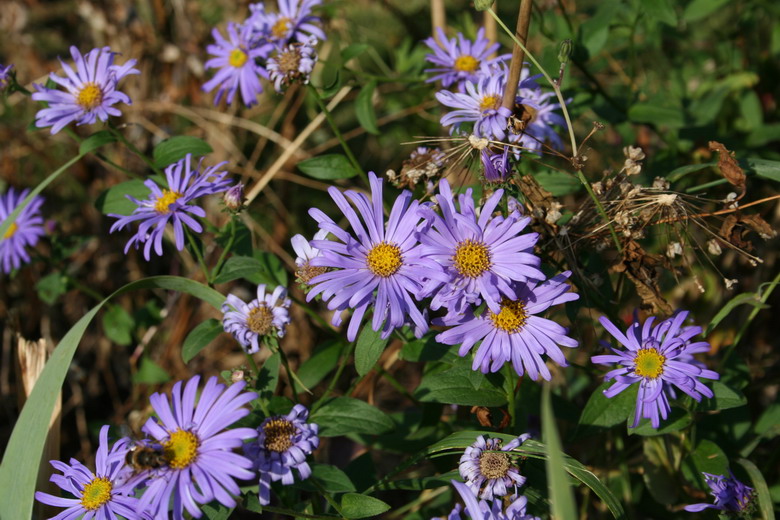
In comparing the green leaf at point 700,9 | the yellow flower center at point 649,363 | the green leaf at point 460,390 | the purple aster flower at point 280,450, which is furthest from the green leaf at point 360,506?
the green leaf at point 700,9

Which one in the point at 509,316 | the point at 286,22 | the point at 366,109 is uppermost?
the point at 286,22

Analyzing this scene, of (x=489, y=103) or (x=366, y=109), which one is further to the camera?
(x=366, y=109)

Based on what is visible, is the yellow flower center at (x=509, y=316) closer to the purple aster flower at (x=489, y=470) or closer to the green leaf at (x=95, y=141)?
the purple aster flower at (x=489, y=470)

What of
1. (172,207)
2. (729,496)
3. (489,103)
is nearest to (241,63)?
(172,207)

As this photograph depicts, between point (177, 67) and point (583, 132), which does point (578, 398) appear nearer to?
point (583, 132)

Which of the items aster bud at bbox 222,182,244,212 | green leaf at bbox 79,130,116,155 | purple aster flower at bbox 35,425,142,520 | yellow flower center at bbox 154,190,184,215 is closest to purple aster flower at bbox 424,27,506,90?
aster bud at bbox 222,182,244,212

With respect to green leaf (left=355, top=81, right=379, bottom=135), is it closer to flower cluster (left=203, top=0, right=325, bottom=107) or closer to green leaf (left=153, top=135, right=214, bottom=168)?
flower cluster (left=203, top=0, right=325, bottom=107)

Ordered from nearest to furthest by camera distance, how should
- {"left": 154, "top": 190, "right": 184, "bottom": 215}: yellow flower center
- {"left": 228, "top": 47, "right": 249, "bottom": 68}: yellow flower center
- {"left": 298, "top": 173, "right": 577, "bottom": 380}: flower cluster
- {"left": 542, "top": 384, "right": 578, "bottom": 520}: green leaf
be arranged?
{"left": 542, "top": 384, "right": 578, "bottom": 520}: green leaf < {"left": 298, "top": 173, "right": 577, "bottom": 380}: flower cluster < {"left": 154, "top": 190, "right": 184, "bottom": 215}: yellow flower center < {"left": 228, "top": 47, "right": 249, "bottom": 68}: yellow flower center

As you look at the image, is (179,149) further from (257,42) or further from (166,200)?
(257,42)
